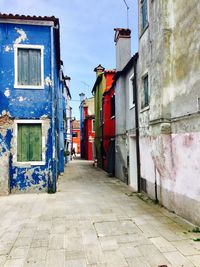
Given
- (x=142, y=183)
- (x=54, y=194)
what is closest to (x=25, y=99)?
(x=54, y=194)

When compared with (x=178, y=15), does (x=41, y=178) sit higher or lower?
lower

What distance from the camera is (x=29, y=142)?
11633 millimetres

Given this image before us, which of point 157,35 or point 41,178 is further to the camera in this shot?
point 41,178

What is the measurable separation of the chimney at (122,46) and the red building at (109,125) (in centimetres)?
187

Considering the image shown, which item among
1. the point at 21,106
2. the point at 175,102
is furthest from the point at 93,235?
the point at 21,106

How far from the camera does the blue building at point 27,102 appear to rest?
1146 centimetres

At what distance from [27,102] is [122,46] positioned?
7.26m

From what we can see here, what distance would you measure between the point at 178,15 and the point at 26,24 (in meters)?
7.20

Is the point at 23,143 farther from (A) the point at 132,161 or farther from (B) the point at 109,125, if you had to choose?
(B) the point at 109,125

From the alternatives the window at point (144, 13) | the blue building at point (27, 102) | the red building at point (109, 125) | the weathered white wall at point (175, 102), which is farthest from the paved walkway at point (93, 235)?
the red building at point (109, 125)

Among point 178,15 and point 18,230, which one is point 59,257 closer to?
point 18,230

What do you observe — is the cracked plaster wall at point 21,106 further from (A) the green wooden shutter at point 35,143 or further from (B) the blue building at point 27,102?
(A) the green wooden shutter at point 35,143

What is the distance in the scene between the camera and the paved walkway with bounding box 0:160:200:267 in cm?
487

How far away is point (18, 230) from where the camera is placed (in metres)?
6.59
